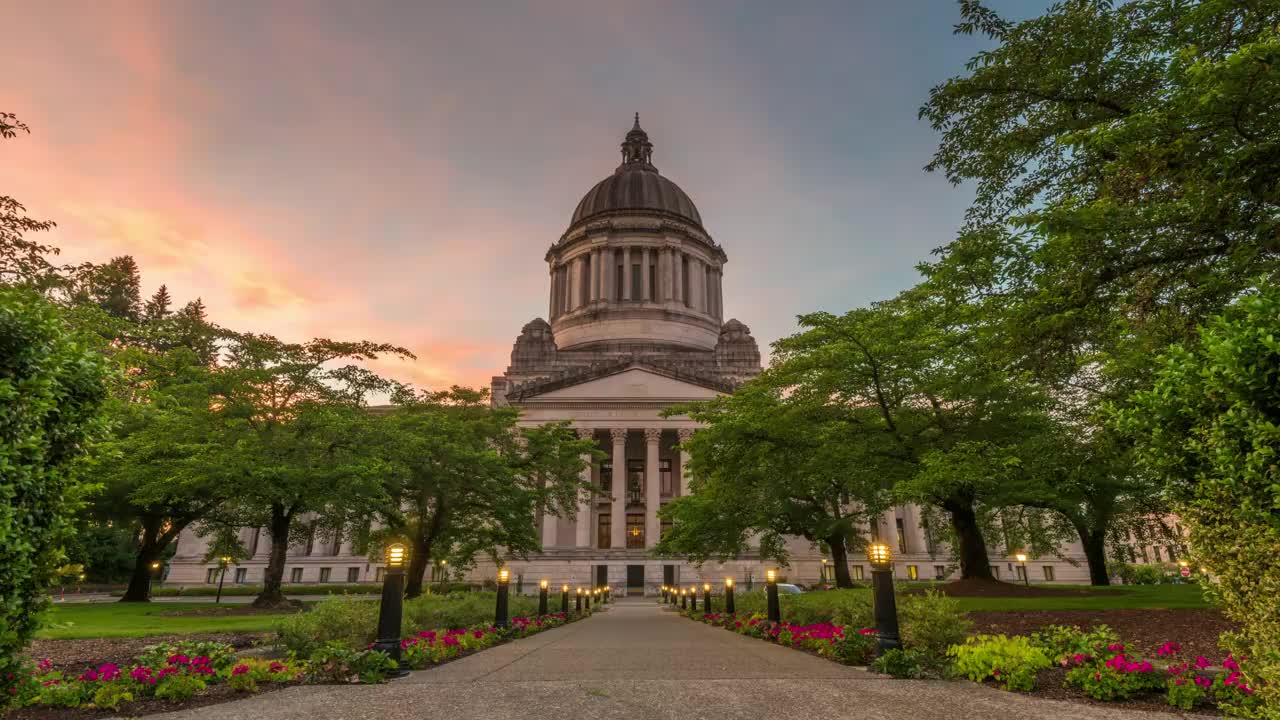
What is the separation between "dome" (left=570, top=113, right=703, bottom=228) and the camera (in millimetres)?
74875

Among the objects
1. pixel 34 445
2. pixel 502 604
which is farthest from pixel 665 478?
pixel 34 445

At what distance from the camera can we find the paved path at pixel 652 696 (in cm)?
694

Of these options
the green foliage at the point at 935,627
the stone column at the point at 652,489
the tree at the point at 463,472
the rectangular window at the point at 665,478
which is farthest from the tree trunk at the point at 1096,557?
the rectangular window at the point at 665,478

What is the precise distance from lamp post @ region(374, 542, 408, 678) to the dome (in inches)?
2606

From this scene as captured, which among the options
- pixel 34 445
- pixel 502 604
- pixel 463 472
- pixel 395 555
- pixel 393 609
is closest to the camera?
pixel 34 445

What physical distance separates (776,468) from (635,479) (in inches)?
1496

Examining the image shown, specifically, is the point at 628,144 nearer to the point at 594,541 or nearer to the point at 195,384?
the point at 594,541

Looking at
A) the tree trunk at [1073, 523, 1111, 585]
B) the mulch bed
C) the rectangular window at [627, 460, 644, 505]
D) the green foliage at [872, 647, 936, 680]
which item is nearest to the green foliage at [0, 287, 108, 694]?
the mulch bed

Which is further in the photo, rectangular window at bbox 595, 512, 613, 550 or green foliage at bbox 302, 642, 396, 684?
rectangular window at bbox 595, 512, 613, 550

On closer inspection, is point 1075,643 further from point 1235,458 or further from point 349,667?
point 349,667

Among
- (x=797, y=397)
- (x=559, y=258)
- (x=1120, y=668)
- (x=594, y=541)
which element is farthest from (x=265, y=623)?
(x=559, y=258)

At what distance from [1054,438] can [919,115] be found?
985 cm

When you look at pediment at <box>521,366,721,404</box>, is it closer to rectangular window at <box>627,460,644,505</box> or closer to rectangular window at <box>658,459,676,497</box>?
rectangular window at <box>627,460,644,505</box>

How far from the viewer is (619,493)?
50.3m
